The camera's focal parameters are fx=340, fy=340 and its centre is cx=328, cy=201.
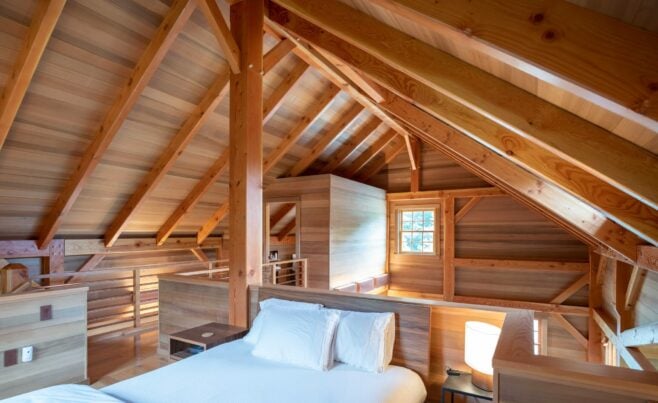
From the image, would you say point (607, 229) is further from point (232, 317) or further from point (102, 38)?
point (102, 38)

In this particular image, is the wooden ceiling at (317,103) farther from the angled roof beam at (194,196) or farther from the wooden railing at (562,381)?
the wooden railing at (562,381)

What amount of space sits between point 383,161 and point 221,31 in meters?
4.88

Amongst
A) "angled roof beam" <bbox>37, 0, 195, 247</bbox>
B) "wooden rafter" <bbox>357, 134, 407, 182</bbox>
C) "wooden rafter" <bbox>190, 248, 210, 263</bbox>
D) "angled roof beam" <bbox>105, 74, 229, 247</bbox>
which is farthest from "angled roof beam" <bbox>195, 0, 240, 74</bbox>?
"wooden rafter" <bbox>357, 134, 407, 182</bbox>

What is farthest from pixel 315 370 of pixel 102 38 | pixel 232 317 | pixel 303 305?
pixel 102 38

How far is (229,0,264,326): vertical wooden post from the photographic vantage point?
288cm

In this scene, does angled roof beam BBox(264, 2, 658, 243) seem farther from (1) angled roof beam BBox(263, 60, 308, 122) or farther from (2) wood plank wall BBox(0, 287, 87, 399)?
(2) wood plank wall BBox(0, 287, 87, 399)

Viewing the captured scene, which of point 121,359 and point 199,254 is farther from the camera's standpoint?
point 199,254

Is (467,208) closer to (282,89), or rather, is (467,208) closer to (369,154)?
(369,154)

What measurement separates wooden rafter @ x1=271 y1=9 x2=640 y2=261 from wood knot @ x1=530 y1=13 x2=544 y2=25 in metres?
1.29

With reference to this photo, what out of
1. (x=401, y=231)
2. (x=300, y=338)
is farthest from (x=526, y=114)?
(x=401, y=231)

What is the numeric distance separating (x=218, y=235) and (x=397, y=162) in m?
3.97

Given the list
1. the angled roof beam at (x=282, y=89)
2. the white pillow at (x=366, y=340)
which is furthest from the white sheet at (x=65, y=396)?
the angled roof beam at (x=282, y=89)

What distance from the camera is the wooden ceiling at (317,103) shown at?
905mm

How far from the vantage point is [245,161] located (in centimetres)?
291
